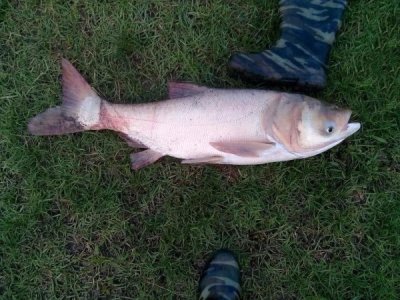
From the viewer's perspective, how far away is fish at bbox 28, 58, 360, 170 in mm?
2930

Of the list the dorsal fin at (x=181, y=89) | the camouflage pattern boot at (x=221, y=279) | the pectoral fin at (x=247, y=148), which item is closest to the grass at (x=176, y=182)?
the camouflage pattern boot at (x=221, y=279)

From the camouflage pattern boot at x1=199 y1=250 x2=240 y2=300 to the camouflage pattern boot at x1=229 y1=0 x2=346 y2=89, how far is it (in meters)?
1.30

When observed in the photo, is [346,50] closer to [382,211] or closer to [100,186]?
[382,211]

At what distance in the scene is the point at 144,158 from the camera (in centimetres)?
319

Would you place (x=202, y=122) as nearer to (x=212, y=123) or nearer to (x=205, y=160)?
(x=212, y=123)

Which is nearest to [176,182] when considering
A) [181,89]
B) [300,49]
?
[181,89]

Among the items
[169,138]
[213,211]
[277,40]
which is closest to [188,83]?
[169,138]

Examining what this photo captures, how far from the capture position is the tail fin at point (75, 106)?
3186 millimetres

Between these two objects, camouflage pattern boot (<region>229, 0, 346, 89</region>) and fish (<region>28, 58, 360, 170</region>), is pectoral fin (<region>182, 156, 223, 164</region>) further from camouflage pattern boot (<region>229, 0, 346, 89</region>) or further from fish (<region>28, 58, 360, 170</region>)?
camouflage pattern boot (<region>229, 0, 346, 89</region>)

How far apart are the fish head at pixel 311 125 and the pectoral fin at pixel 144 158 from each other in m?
0.82

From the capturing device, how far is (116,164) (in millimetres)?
3426

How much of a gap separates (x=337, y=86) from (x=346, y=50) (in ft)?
0.88

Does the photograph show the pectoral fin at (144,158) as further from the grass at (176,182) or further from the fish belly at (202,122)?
the grass at (176,182)

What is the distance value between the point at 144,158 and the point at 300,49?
4.30 feet
